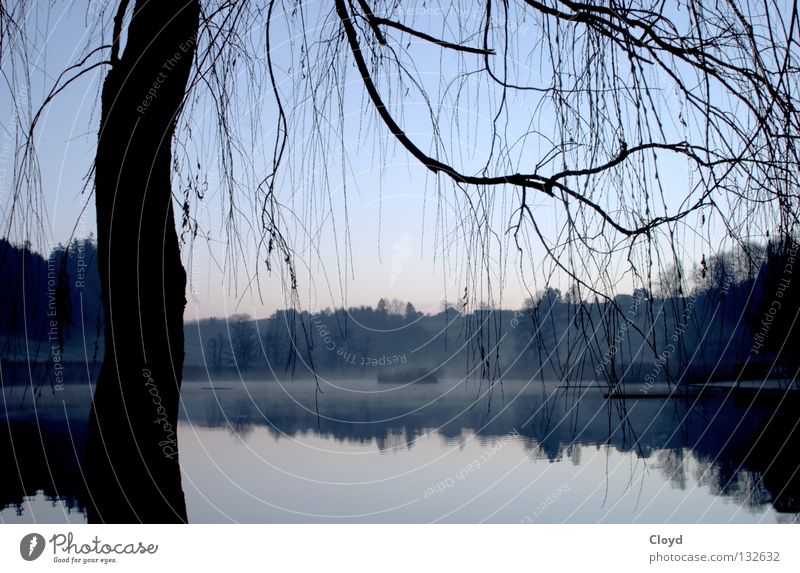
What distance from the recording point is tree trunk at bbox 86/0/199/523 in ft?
5.30

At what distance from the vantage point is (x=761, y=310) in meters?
1.85

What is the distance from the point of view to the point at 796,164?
1.37 meters

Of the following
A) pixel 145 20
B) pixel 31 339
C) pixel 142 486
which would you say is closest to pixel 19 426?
pixel 31 339

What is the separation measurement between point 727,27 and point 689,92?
18 cm

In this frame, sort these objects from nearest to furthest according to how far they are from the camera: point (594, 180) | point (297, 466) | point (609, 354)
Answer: point (609, 354), point (594, 180), point (297, 466)

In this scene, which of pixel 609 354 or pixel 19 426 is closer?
pixel 609 354

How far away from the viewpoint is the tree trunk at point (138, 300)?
5.30ft

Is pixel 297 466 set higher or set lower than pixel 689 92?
lower

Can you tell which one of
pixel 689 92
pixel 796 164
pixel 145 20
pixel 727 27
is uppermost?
pixel 145 20

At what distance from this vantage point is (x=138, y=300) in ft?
5.36

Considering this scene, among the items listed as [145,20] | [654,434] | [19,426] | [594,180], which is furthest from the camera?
[654,434]

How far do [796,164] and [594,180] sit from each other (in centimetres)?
39

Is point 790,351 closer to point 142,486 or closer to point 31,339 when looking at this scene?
point 142,486

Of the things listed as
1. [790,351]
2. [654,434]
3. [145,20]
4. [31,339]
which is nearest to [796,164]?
[790,351]
